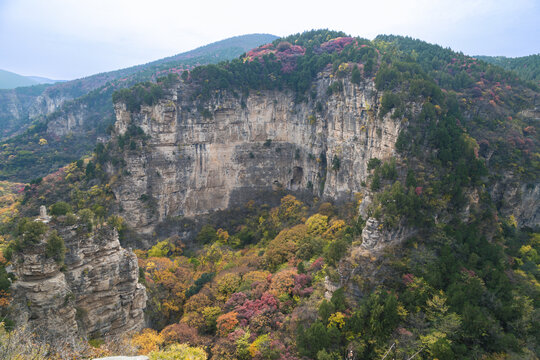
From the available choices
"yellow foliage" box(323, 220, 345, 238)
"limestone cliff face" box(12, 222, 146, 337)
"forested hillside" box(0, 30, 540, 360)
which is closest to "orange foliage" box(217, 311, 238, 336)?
"forested hillside" box(0, 30, 540, 360)

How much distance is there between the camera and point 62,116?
7794cm

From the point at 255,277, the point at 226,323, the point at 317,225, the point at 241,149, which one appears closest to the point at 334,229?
the point at 317,225

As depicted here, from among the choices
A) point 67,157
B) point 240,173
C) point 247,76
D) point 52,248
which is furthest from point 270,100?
point 67,157

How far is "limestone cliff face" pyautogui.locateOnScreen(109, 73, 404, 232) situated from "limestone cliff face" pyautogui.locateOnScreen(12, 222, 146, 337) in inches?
908

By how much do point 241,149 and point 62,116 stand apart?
56.3 m

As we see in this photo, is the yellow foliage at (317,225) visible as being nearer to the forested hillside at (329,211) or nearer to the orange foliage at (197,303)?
the forested hillside at (329,211)

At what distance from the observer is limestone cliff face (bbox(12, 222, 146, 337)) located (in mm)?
18016

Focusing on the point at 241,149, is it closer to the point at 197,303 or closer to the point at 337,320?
the point at 197,303

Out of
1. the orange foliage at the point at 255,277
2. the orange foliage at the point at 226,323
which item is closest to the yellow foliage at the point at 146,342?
the orange foliage at the point at 226,323

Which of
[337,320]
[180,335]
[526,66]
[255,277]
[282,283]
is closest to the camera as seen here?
[337,320]

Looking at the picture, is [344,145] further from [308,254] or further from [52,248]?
[52,248]

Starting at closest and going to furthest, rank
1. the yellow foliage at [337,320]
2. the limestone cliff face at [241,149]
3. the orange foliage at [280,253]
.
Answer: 1. the yellow foliage at [337,320]
2. the orange foliage at [280,253]
3. the limestone cliff face at [241,149]

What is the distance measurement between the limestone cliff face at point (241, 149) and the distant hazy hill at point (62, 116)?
103ft

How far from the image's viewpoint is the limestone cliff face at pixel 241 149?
4166 cm
